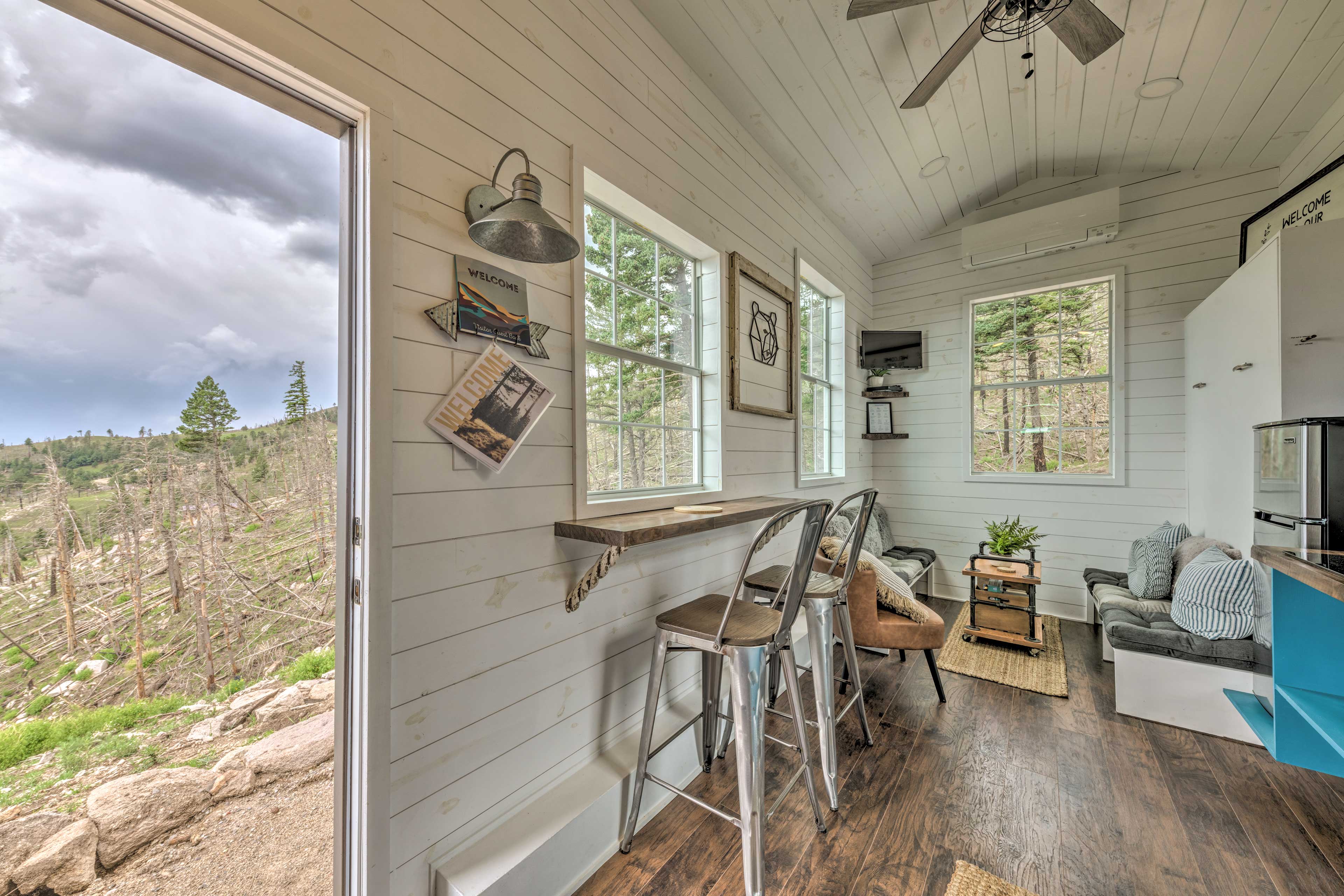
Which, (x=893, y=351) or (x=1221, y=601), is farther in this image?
(x=893, y=351)

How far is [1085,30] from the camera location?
1961mm

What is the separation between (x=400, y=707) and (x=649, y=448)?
130 centimetres

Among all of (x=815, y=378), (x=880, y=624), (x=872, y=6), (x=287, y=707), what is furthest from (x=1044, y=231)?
(x=287, y=707)

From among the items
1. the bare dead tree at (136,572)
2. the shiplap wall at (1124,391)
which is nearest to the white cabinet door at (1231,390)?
the shiplap wall at (1124,391)

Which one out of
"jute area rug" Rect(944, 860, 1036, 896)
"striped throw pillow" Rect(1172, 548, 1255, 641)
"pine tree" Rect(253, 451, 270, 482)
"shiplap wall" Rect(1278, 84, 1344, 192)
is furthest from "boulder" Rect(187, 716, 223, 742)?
"shiplap wall" Rect(1278, 84, 1344, 192)

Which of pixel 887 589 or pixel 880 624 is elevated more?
pixel 887 589

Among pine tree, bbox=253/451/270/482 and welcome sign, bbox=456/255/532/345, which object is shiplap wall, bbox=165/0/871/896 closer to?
welcome sign, bbox=456/255/532/345

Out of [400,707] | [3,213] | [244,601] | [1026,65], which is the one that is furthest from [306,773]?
[1026,65]

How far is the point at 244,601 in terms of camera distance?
3.49 feet

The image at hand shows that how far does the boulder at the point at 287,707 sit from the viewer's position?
44.6 inches

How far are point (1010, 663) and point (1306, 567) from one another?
7.02 ft

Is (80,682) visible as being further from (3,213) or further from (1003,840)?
(1003,840)

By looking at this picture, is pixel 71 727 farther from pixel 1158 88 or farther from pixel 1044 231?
→ pixel 1044 231

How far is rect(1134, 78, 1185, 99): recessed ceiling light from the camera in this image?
2.78 m
